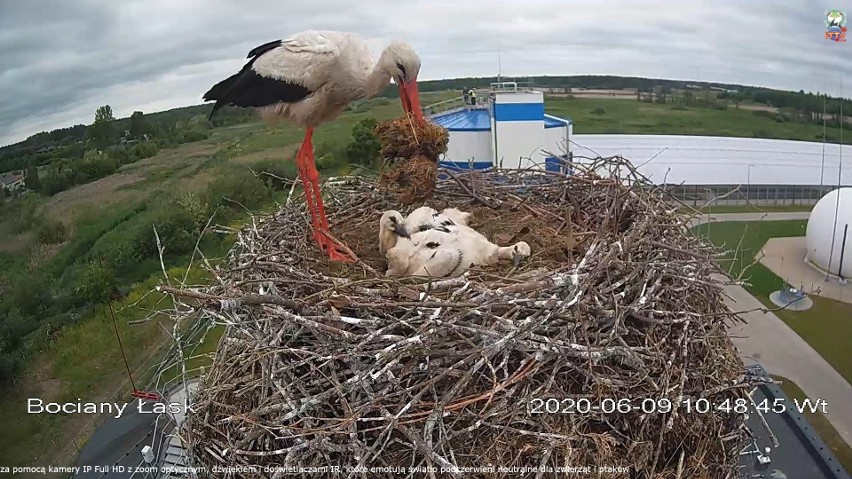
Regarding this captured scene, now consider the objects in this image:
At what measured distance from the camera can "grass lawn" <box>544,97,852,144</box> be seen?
10.7 meters

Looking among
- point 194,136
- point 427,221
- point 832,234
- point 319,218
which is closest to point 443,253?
point 427,221

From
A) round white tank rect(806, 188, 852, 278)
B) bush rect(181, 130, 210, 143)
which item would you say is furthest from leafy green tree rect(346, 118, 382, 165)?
round white tank rect(806, 188, 852, 278)

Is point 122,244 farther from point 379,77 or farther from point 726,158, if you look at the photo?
point 726,158

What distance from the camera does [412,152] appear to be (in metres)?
2.50

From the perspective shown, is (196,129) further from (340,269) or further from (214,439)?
(214,439)

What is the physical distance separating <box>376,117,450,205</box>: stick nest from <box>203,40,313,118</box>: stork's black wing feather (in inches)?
21.3

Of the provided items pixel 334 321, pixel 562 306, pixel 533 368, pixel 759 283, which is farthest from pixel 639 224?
pixel 759 283

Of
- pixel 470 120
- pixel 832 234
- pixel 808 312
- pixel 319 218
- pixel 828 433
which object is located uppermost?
pixel 470 120

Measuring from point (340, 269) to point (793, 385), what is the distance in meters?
5.32

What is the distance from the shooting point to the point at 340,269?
8.50 ft

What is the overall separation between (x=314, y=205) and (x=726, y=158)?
A: 35.8 feet

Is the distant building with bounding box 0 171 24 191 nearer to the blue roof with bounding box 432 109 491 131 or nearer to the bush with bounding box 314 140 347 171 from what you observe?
the bush with bounding box 314 140 347 171

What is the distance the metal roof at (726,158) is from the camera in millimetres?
10539

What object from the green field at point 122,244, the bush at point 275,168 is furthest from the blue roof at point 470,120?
the bush at point 275,168
